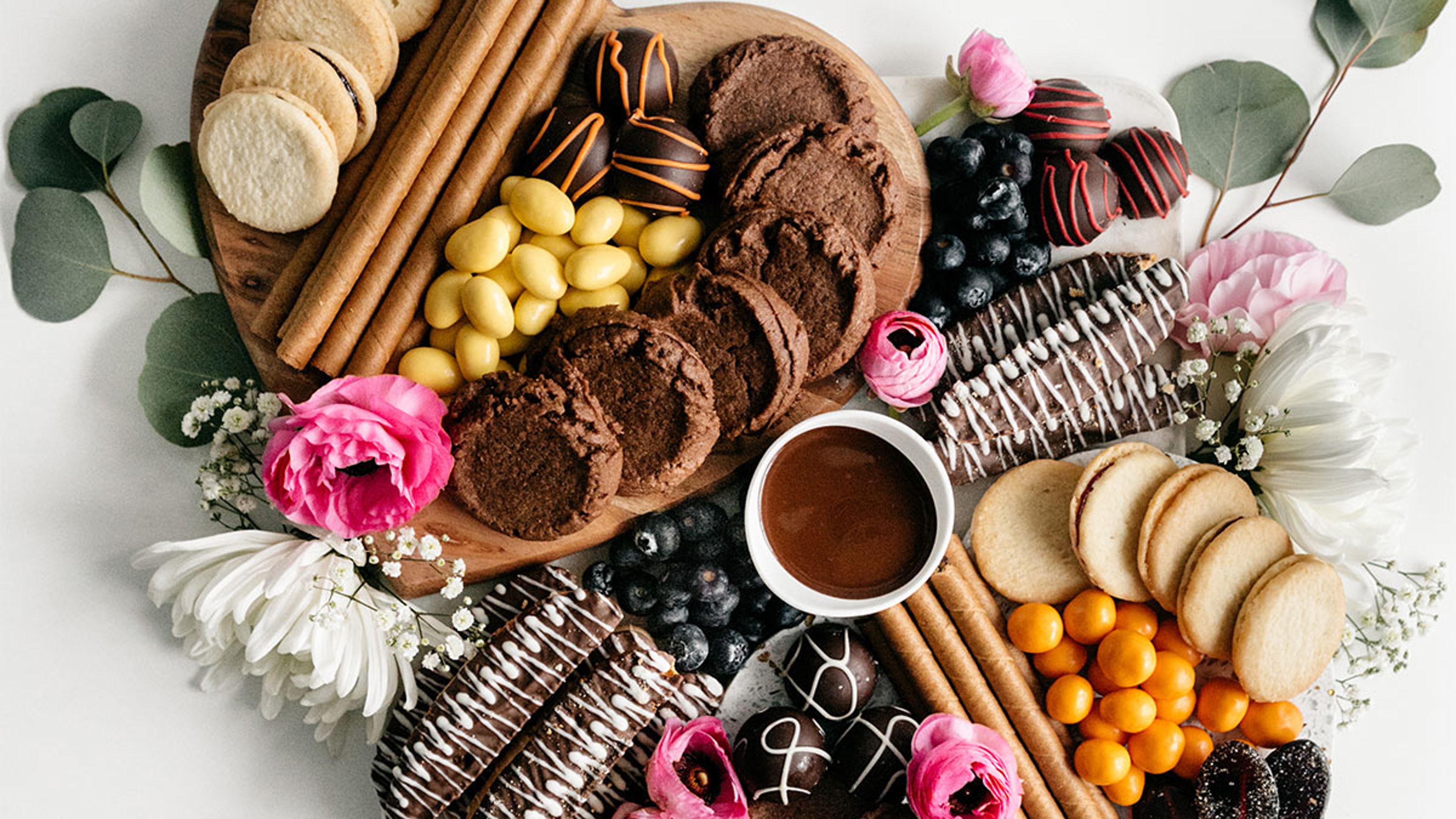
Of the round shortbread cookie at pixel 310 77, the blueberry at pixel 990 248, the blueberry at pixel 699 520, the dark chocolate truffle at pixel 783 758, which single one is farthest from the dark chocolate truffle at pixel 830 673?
A: the round shortbread cookie at pixel 310 77

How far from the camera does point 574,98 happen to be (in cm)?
240

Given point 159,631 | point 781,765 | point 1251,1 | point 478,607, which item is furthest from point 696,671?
point 1251,1

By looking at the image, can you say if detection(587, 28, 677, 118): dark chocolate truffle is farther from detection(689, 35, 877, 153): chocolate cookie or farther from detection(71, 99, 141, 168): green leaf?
detection(71, 99, 141, 168): green leaf

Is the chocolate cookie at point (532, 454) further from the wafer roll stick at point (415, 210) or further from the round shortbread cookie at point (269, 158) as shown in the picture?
the round shortbread cookie at point (269, 158)

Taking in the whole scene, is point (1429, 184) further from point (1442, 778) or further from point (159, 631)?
point (159, 631)

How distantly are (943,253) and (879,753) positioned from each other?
1.19 m

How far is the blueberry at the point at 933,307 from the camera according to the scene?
2420 mm

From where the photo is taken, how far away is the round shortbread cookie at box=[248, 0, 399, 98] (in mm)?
2213

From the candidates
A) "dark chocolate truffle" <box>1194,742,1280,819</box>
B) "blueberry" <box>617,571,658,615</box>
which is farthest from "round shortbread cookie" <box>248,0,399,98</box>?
"dark chocolate truffle" <box>1194,742,1280,819</box>

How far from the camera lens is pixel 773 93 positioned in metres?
2.36

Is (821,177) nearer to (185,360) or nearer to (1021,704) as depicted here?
(1021,704)

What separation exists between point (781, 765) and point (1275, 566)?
1.26 m

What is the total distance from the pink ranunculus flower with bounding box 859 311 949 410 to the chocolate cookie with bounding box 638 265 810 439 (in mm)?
163

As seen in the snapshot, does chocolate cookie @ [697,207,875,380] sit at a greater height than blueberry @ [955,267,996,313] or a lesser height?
lesser
